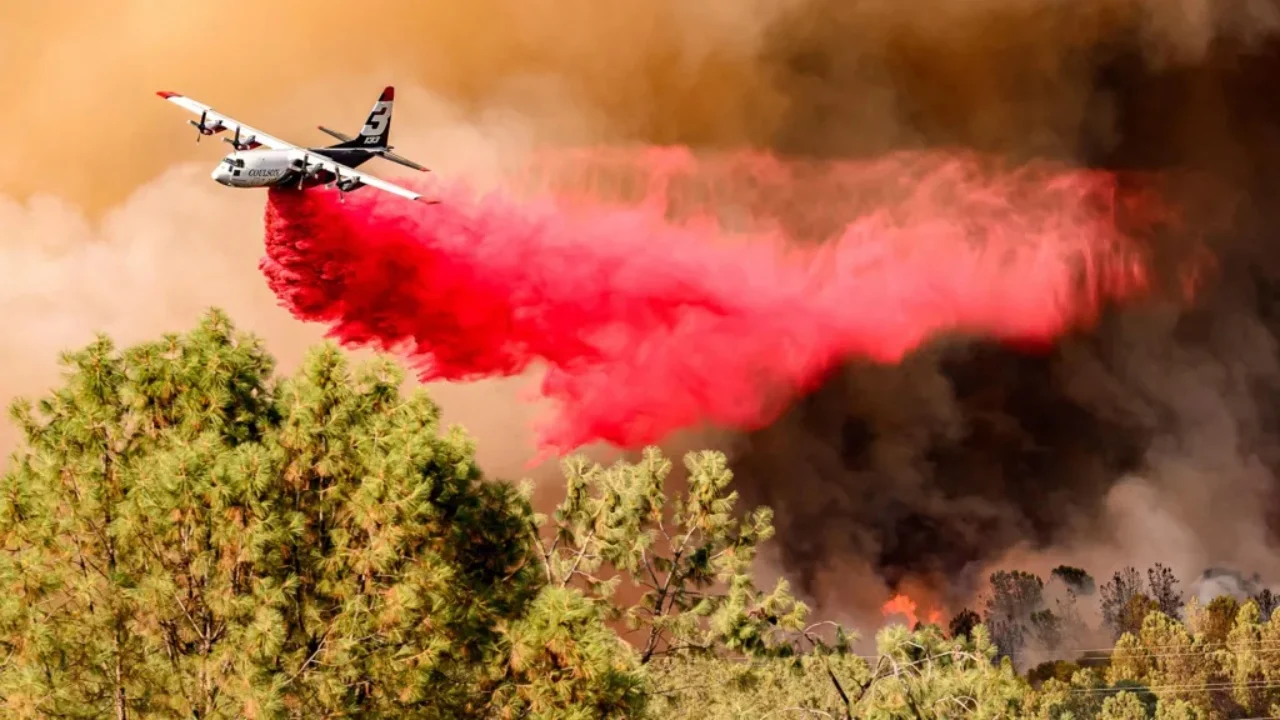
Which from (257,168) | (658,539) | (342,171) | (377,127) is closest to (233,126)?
(257,168)

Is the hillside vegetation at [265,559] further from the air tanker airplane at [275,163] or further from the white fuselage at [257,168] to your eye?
the white fuselage at [257,168]

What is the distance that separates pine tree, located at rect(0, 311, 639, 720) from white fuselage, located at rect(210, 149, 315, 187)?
2697 centimetres

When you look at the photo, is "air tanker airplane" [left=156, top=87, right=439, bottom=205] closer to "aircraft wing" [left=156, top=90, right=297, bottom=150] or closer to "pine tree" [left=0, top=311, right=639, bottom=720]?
"aircraft wing" [left=156, top=90, right=297, bottom=150]

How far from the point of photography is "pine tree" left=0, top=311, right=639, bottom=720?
16.0m

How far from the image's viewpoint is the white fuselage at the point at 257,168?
43.3m

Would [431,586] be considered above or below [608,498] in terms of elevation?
below

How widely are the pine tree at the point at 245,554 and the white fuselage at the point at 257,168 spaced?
27.0 m

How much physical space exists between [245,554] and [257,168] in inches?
1187

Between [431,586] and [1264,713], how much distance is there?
7600 cm

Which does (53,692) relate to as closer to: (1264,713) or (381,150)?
(381,150)

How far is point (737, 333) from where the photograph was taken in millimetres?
76000

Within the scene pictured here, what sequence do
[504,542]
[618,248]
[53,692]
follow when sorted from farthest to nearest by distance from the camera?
[618,248], [504,542], [53,692]

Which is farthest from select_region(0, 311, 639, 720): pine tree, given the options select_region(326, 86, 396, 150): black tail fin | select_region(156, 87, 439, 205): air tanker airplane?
select_region(326, 86, 396, 150): black tail fin

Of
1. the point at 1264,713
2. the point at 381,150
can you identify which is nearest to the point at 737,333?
the point at 381,150
